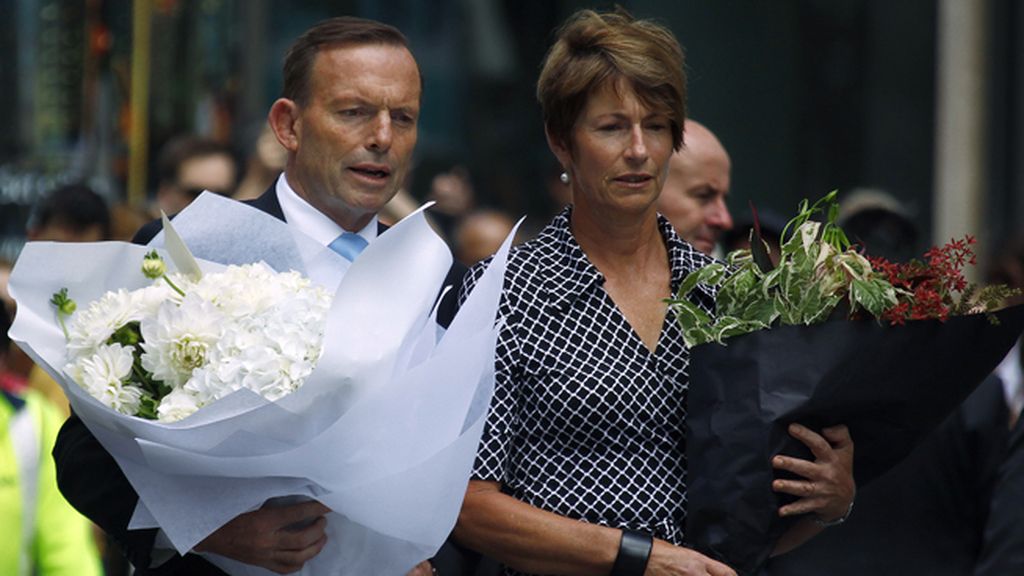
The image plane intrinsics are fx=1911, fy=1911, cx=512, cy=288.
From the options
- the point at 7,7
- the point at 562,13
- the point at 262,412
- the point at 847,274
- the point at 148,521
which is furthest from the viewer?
the point at 7,7

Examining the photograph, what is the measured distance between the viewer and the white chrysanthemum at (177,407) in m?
3.39

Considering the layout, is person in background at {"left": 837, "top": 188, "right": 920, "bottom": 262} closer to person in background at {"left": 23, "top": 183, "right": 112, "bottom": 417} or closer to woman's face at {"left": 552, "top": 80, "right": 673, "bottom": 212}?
woman's face at {"left": 552, "top": 80, "right": 673, "bottom": 212}

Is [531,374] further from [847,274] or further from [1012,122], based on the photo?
[1012,122]

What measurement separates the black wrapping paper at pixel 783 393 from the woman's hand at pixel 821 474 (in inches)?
0.8

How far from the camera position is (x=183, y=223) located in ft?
12.3

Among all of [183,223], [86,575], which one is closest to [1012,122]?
[86,575]

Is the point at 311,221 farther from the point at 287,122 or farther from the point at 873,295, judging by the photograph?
the point at 873,295

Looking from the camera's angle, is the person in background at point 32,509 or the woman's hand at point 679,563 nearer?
the woman's hand at point 679,563

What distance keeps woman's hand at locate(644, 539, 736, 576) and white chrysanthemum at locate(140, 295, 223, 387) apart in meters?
0.99

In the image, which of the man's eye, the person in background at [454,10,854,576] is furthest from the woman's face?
the man's eye

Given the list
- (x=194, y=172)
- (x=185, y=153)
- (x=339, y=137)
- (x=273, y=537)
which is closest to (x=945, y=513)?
(x=339, y=137)

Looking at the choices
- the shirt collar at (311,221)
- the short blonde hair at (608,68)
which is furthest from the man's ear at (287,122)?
the short blonde hair at (608,68)

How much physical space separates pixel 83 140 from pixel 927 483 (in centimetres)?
895

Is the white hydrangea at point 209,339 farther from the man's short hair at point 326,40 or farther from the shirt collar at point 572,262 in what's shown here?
the man's short hair at point 326,40
